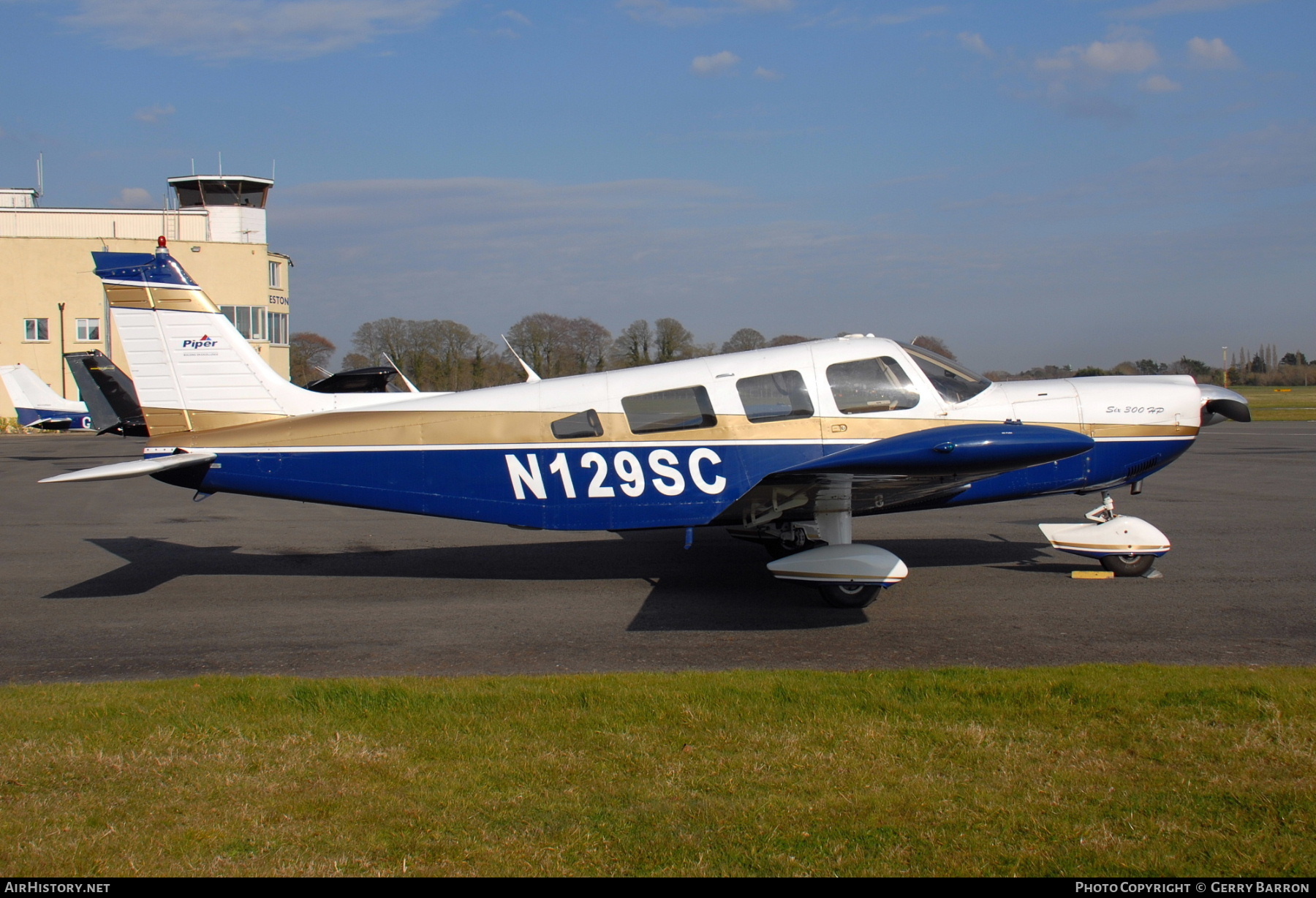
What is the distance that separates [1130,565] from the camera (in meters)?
8.69

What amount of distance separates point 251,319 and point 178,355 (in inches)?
1691

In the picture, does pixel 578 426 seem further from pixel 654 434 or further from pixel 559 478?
pixel 654 434

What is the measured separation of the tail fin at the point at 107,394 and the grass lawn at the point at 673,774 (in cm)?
1764

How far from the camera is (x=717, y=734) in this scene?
4.73 meters

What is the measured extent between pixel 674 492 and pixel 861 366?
1944 mm

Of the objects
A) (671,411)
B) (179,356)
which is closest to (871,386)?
(671,411)

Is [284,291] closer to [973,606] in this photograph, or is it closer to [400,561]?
[400,561]

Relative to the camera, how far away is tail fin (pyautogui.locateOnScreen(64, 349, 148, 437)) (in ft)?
68.9

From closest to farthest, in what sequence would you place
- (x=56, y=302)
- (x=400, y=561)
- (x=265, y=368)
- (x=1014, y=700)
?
(x=1014, y=700) < (x=265, y=368) < (x=400, y=561) < (x=56, y=302)

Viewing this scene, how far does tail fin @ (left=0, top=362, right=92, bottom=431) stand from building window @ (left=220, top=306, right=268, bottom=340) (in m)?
20.6

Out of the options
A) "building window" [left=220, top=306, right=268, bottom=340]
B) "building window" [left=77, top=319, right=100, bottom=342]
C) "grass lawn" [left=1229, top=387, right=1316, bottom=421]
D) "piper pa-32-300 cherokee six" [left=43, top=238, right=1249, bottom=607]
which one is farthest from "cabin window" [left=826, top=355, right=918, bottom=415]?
"building window" [left=77, top=319, right=100, bottom=342]

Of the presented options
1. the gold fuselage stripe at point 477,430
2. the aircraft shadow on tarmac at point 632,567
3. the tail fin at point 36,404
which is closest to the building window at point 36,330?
the tail fin at point 36,404

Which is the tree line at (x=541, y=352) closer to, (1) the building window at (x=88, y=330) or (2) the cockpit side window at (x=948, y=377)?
(2) the cockpit side window at (x=948, y=377)
